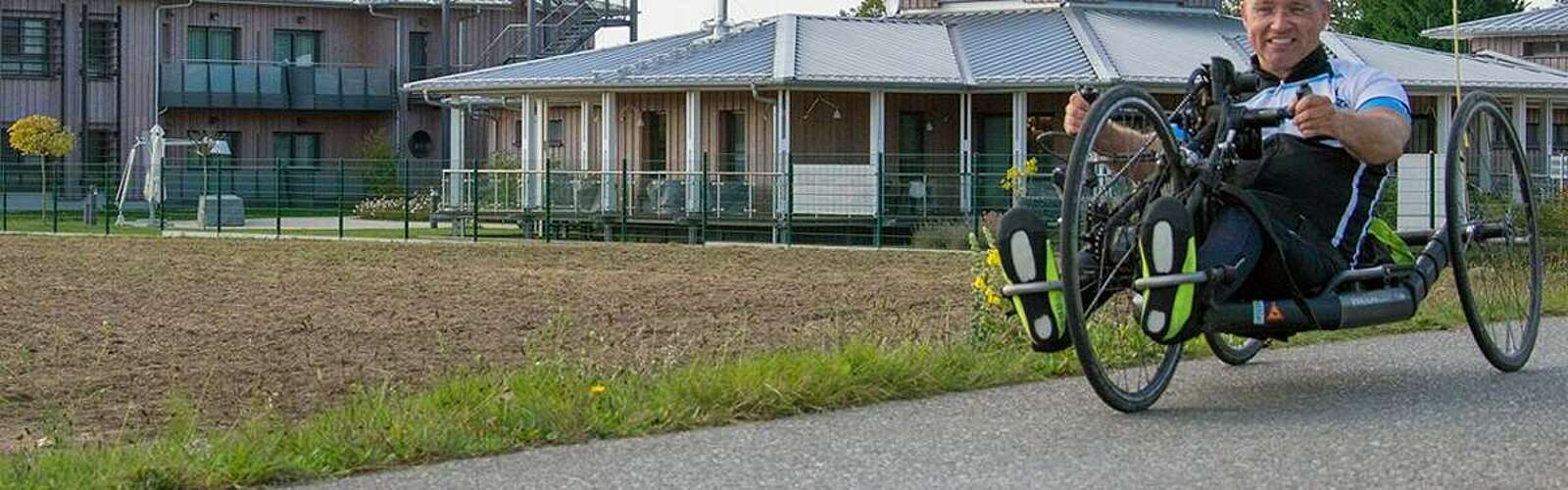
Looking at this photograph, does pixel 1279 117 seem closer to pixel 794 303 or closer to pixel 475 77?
pixel 794 303

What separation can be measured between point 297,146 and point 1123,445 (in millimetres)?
55580

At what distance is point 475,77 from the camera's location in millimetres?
41188

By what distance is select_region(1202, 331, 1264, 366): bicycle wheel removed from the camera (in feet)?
30.3

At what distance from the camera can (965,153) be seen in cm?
A: 3638

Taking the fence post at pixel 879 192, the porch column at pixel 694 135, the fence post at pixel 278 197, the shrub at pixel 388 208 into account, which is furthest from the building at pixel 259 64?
the fence post at pixel 879 192

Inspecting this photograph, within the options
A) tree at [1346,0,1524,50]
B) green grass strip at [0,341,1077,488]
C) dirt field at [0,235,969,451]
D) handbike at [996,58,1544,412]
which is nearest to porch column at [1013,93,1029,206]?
dirt field at [0,235,969,451]

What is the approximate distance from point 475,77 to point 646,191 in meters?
5.95

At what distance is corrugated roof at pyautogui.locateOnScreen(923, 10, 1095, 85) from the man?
27274mm

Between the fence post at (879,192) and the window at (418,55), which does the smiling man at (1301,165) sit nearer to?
the fence post at (879,192)

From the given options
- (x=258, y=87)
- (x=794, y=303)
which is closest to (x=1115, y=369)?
(x=794, y=303)

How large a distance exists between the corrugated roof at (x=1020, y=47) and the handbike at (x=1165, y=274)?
26.7 metres

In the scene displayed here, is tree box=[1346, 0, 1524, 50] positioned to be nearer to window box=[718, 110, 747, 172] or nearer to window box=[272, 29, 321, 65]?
window box=[272, 29, 321, 65]

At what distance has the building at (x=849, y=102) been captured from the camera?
3459 centimetres

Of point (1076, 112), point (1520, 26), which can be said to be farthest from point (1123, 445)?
point (1520, 26)
